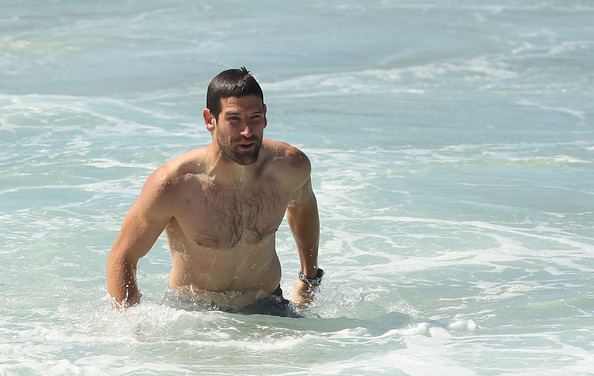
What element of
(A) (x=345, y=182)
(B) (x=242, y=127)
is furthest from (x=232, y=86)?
(A) (x=345, y=182)

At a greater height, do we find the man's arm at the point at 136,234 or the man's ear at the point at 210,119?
the man's ear at the point at 210,119

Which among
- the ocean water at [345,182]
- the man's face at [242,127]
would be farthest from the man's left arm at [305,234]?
the man's face at [242,127]

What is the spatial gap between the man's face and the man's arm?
11.9 inches

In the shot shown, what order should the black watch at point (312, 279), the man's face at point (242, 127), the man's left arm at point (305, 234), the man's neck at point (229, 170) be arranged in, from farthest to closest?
the black watch at point (312, 279)
the man's left arm at point (305, 234)
the man's neck at point (229, 170)
the man's face at point (242, 127)

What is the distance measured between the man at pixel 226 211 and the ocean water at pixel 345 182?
166 mm

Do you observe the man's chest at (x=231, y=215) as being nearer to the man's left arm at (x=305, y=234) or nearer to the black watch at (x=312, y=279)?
the man's left arm at (x=305, y=234)

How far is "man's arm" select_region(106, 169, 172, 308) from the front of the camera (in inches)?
204

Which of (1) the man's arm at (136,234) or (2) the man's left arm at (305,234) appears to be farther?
(2) the man's left arm at (305,234)

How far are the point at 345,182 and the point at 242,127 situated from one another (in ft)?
14.9

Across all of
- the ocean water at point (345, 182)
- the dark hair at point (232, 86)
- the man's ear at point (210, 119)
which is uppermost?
the dark hair at point (232, 86)

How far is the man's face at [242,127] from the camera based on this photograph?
16.7ft

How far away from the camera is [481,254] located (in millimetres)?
7586

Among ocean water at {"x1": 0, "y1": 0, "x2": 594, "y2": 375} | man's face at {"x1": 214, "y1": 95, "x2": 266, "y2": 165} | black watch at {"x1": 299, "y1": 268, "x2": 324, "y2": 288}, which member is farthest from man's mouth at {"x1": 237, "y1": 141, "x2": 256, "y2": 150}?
black watch at {"x1": 299, "y1": 268, "x2": 324, "y2": 288}

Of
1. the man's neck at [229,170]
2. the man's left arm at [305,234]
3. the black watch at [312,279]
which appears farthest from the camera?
the black watch at [312,279]
